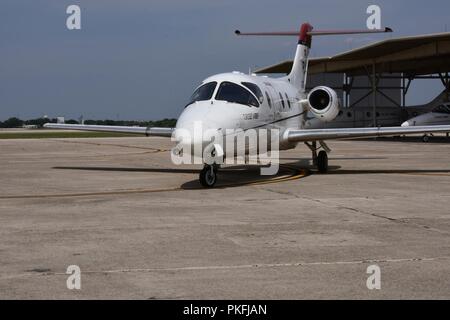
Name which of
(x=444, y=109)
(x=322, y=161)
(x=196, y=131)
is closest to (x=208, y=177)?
(x=196, y=131)

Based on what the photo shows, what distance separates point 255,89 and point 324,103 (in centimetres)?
435

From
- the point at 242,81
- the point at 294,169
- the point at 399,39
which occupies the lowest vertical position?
the point at 294,169

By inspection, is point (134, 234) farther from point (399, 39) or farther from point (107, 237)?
point (399, 39)

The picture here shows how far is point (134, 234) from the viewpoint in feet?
27.5

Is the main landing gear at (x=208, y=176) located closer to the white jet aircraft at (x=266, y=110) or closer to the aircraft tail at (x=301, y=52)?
the white jet aircraft at (x=266, y=110)

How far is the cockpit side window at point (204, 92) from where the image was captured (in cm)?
1495

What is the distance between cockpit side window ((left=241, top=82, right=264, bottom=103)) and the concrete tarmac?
7.24 ft

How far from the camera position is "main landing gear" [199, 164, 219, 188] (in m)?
14.2

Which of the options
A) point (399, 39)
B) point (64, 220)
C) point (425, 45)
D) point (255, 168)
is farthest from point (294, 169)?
point (425, 45)

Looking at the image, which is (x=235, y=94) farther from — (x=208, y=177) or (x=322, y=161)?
(x=322, y=161)

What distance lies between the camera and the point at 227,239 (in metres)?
8.02

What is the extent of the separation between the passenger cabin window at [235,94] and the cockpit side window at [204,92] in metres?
0.18

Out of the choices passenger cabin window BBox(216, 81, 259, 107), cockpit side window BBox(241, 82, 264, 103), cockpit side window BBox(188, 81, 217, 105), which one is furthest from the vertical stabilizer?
cockpit side window BBox(188, 81, 217, 105)

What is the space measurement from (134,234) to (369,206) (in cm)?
436
